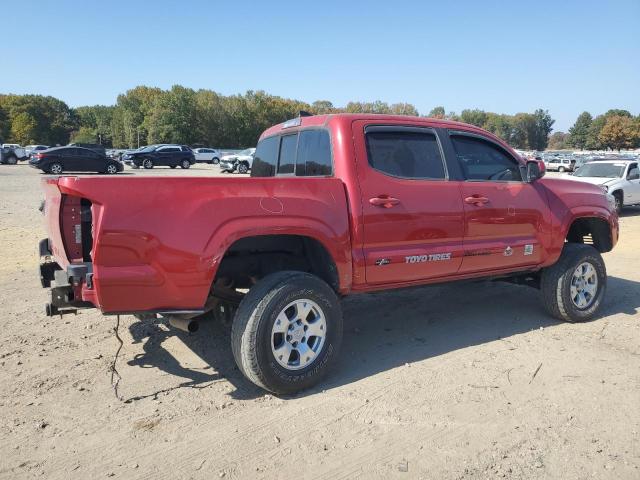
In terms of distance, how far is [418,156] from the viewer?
4391mm

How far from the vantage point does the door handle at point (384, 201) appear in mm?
3932

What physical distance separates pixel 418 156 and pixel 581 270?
2363 mm

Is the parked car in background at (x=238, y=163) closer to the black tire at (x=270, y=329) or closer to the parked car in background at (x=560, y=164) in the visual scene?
the black tire at (x=270, y=329)

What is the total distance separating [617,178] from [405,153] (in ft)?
48.3

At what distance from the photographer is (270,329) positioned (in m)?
3.49

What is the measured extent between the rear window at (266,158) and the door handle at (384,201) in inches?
55.2

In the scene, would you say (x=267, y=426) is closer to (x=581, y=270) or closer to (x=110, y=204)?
(x=110, y=204)

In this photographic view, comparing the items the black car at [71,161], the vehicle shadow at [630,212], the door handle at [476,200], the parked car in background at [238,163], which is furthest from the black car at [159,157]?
the door handle at [476,200]

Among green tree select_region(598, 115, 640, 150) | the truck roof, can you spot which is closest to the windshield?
the truck roof

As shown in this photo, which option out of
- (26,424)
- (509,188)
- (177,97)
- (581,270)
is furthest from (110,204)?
(177,97)

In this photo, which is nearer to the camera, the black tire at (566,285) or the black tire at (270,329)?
the black tire at (270,329)

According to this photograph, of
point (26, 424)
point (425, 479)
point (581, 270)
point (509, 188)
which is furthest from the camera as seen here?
point (581, 270)

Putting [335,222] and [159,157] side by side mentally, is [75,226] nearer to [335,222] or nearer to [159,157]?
[335,222]

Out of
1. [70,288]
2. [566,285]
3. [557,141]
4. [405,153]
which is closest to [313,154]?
[405,153]
